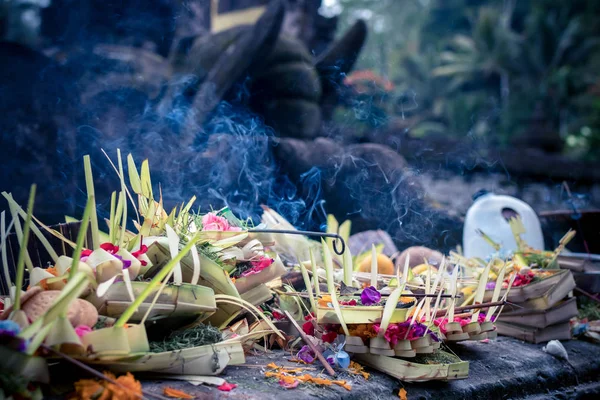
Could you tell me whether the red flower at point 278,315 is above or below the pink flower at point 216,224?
below

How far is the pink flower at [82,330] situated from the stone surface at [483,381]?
0.31 m

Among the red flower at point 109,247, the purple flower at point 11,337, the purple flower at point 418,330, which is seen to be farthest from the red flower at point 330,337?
the purple flower at point 11,337

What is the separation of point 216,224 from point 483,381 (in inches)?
66.3

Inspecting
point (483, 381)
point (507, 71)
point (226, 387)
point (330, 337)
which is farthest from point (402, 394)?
point (507, 71)

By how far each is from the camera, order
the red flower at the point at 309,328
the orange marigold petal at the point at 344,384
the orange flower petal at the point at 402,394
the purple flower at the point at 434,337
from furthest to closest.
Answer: the red flower at the point at 309,328 → the purple flower at the point at 434,337 → the orange flower petal at the point at 402,394 → the orange marigold petal at the point at 344,384

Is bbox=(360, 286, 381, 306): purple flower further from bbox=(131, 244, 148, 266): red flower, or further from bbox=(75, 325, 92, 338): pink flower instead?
bbox=(75, 325, 92, 338): pink flower

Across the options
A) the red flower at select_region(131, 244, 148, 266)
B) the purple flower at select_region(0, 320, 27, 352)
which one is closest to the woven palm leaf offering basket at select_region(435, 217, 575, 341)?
the red flower at select_region(131, 244, 148, 266)

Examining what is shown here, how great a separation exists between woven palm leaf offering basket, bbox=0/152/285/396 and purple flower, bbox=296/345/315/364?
0.19 meters

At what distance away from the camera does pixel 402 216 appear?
19.1 ft

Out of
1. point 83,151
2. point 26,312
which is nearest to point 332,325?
point 26,312

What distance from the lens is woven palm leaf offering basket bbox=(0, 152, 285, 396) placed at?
1894 millimetres

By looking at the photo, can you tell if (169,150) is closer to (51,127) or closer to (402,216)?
(51,127)

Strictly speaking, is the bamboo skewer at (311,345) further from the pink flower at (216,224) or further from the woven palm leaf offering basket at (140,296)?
the pink flower at (216,224)

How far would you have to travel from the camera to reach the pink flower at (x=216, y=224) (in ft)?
9.75
